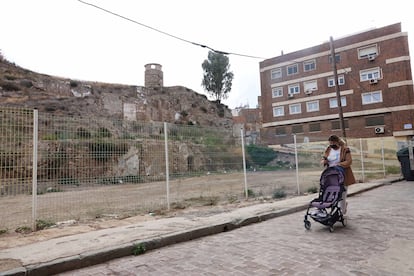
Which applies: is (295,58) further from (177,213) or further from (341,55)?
(177,213)

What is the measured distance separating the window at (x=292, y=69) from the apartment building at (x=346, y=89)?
0.14 m

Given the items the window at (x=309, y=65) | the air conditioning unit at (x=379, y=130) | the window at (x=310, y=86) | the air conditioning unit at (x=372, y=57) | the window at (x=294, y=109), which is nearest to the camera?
the air conditioning unit at (x=379, y=130)

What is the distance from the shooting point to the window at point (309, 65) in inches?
1479

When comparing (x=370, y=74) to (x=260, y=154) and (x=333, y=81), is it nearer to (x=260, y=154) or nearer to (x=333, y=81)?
(x=333, y=81)

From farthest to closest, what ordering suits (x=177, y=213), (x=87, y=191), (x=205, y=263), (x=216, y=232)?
(x=177, y=213) → (x=87, y=191) → (x=216, y=232) → (x=205, y=263)

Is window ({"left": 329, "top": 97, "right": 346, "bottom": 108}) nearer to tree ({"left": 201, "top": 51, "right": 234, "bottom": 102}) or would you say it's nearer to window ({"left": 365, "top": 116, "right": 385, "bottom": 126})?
window ({"left": 365, "top": 116, "right": 385, "bottom": 126})

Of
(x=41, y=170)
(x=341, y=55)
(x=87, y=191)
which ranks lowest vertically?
(x=87, y=191)

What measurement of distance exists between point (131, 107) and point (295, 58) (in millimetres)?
24207

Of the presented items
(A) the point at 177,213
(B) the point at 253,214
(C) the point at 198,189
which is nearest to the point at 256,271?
(B) the point at 253,214

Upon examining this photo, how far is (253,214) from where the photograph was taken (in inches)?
255

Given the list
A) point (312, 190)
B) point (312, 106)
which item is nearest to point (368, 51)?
point (312, 106)

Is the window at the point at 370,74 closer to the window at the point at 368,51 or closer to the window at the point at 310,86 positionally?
the window at the point at 368,51

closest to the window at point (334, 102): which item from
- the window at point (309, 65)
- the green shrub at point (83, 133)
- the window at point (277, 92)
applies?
the window at point (309, 65)

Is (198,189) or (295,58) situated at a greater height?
(295,58)
